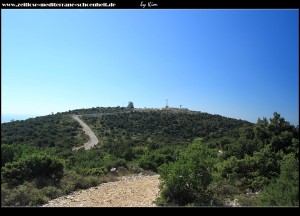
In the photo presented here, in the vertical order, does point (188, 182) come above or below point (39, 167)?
below

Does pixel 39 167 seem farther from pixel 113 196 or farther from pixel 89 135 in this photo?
pixel 89 135

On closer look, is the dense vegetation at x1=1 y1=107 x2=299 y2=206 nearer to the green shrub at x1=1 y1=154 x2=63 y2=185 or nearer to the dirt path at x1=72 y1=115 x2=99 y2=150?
the green shrub at x1=1 y1=154 x2=63 y2=185

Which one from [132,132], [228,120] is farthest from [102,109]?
[228,120]

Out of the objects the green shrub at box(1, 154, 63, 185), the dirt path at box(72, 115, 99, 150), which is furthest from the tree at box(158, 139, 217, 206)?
the dirt path at box(72, 115, 99, 150)

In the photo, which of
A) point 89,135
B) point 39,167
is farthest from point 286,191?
point 89,135

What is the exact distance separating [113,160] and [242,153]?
7.15 meters

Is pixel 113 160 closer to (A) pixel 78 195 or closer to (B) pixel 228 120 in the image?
(A) pixel 78 195

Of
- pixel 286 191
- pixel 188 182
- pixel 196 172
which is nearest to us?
pixel 286 191

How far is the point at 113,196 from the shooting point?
8828 mm

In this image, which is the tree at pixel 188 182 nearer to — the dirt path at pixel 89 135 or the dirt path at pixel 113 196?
the dirt path at pixel 113 196

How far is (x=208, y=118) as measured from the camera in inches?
1800

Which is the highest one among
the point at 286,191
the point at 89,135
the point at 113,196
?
the point at 89,135

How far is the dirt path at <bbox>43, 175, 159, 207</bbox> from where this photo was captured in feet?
24.3

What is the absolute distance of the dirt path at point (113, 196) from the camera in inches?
291
